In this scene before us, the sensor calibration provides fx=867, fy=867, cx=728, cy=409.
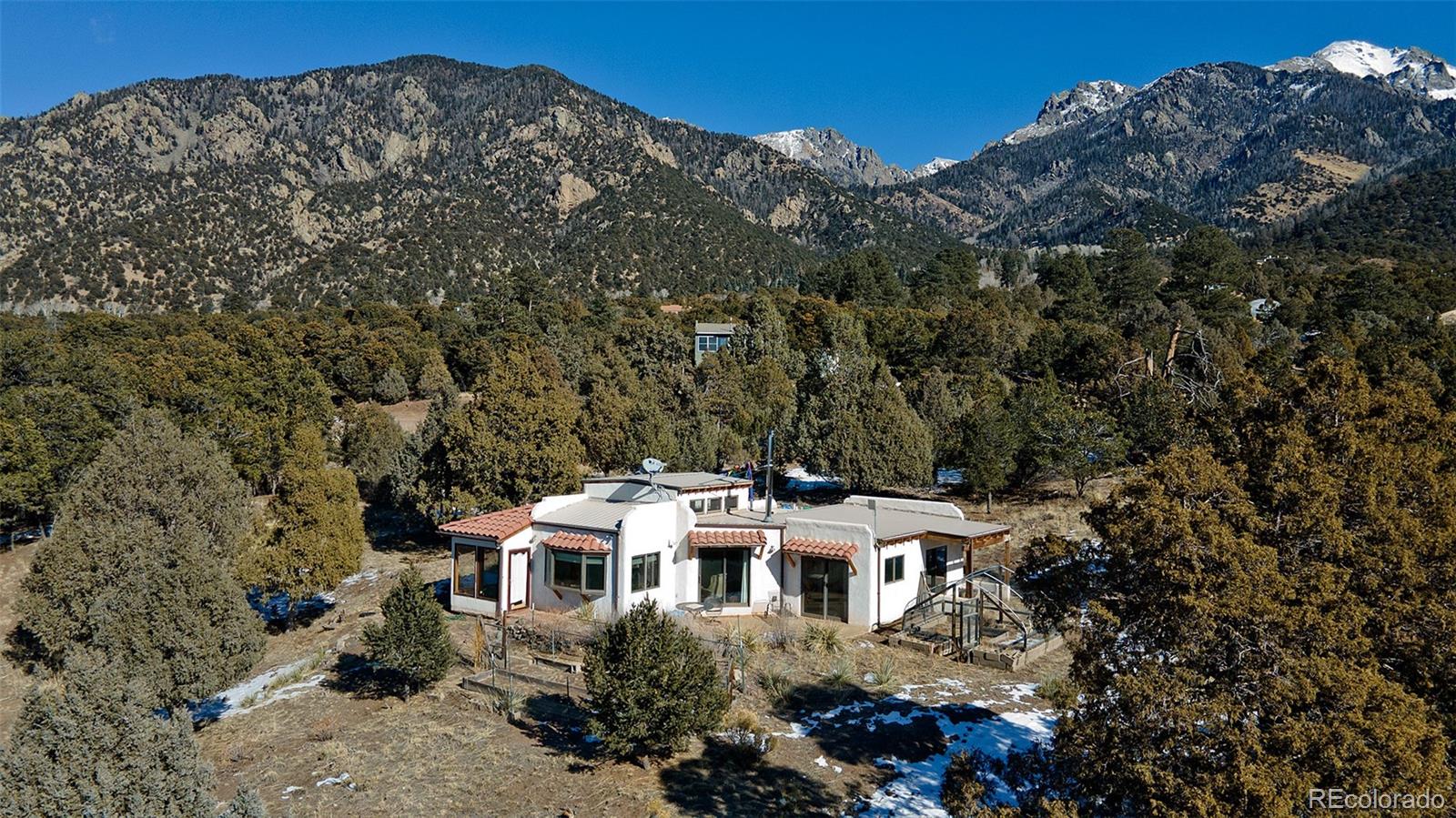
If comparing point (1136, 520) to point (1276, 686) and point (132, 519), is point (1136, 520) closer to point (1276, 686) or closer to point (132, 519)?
point (1276, 686)

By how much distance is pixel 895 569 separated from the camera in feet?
74.2

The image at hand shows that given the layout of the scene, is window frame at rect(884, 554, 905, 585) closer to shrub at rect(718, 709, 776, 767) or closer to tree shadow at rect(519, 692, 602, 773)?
shrub at rect(718, 709, 776, 767)

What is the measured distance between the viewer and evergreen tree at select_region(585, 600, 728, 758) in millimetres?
13992

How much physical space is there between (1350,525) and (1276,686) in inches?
106

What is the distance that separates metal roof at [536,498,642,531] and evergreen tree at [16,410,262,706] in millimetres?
7368

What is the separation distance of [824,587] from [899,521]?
126 inches

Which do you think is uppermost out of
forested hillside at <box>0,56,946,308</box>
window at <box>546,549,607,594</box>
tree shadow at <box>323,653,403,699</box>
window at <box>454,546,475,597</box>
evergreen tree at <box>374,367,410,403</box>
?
forested hillside at <box>0,56,946,308</box>

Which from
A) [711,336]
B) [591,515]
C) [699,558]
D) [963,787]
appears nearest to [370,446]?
[591,515]

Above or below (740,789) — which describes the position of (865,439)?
above

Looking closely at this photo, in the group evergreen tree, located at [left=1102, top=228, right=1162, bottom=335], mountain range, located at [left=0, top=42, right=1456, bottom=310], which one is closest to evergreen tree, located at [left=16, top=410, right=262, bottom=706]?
mountain range, located at [left=0, top=42, right=1456, bottom=310]

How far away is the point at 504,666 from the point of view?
19078 millimetres

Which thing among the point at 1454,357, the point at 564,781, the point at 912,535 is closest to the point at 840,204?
the point at 1454,357

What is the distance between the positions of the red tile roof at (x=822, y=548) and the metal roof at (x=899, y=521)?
60 centimetres

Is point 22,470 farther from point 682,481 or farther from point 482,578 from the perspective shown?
point 682,481
